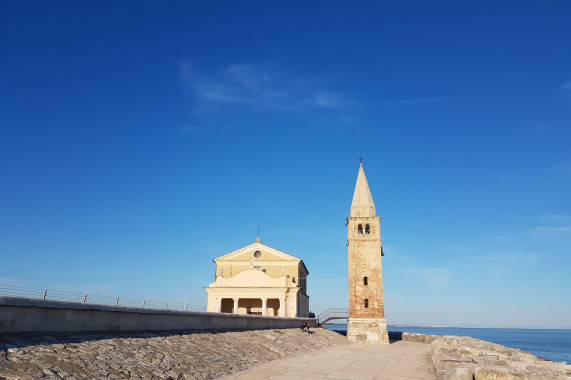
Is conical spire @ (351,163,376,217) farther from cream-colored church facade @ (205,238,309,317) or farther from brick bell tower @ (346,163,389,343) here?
cream-colored church facade @ (205,238,309,317)

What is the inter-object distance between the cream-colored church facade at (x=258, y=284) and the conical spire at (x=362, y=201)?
33.2ft

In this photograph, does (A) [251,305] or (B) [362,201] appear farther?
(A) [251,305]

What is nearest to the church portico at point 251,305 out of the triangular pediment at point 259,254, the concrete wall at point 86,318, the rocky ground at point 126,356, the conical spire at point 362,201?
the triangular pediment at point 259,254

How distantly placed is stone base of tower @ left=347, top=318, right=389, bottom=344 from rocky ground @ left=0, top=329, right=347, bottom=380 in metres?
21.9

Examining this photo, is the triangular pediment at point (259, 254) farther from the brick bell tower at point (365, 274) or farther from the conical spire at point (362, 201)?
the conical spire at point (362, 201)

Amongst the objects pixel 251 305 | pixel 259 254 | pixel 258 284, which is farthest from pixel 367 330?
pixel 259 254

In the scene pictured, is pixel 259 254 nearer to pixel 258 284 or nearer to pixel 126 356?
pixel 258 284

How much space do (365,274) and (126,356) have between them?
101 feet

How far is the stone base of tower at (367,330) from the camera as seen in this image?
35.7 meters

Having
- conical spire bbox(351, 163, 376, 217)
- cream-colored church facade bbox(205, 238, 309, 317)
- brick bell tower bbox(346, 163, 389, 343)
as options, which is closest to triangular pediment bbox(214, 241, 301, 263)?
cream-colored church facade bbox(205, 238, 309, 317)

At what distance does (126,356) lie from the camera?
32.6 ft

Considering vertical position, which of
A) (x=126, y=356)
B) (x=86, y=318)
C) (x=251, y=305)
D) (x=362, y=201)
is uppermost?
(x=362, y=201)

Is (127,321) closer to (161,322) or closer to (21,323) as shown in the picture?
(161,322)

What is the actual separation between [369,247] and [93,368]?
32.8m
